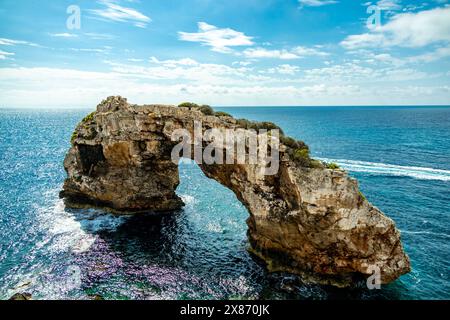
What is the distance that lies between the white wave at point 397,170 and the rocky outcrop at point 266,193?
1647 inches

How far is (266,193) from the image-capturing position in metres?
33.7

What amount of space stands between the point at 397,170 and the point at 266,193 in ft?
162

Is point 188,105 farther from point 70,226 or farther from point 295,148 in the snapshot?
point 70,226

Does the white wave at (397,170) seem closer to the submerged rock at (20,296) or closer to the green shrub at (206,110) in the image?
the green shrub at (206,110)

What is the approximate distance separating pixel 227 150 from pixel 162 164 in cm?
1547

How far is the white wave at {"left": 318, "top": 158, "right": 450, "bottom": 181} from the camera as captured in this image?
64.3 m

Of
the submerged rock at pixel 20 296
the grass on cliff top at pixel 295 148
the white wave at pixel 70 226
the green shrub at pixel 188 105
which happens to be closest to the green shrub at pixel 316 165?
the grass on cliff top at pixel 295 148

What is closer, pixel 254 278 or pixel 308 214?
pixel 308 214

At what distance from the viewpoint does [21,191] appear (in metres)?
58.3

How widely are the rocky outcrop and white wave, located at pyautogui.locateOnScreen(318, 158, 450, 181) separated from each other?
4183cm

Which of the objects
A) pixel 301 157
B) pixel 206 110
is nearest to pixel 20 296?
pixel 206 110

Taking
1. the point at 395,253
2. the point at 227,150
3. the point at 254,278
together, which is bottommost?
the point at 254,278
